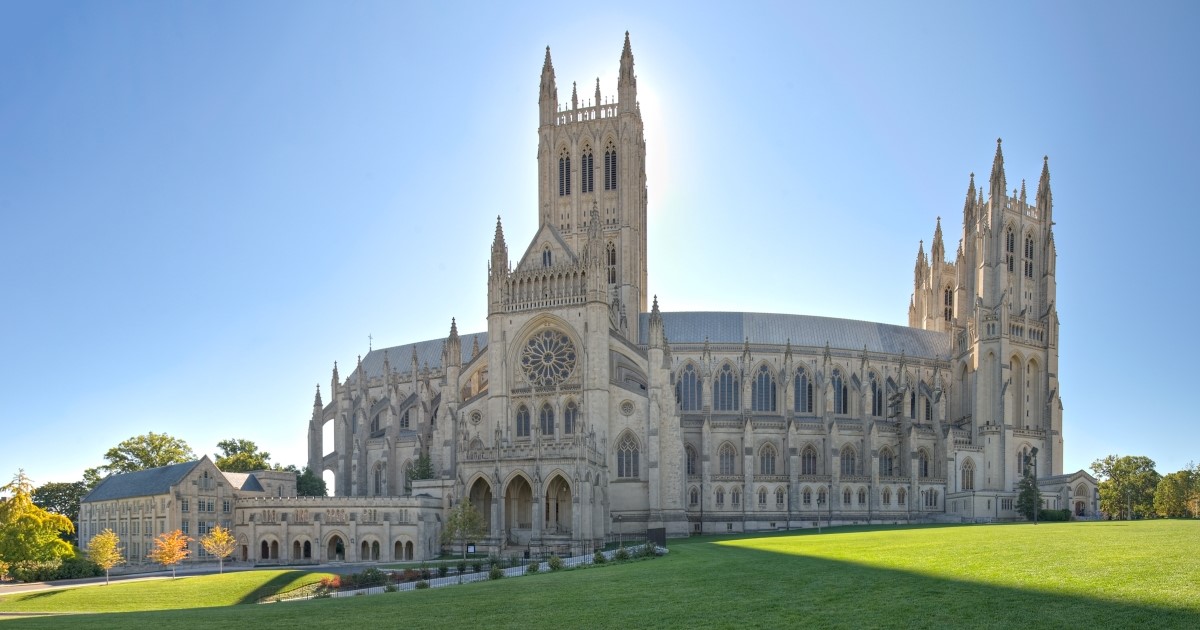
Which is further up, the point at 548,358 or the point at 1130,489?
the point at 548,358

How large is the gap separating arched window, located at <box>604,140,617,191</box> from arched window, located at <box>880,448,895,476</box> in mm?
38205

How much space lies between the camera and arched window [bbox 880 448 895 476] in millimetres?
92688

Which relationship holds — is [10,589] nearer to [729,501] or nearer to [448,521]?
[448,521]

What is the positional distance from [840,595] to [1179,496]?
79.5 m

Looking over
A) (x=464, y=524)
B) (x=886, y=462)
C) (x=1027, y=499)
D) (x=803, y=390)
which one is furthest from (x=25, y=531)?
(x=1027, y=499)

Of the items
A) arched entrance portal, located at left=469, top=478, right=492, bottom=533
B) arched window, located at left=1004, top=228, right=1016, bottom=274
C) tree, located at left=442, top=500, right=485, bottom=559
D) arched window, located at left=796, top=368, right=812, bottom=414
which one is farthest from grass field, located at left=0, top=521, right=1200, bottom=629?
arched window, located at left=1004, top=228, right=1016, bottom=274

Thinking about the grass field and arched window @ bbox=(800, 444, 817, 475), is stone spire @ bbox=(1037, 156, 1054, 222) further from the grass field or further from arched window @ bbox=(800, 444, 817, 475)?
the grass field

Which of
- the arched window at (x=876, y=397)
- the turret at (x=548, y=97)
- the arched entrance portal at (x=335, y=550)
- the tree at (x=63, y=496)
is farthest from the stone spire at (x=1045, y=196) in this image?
the tree at (x=63, y=496)

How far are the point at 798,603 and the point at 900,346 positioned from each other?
79.6m

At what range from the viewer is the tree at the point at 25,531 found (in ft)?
202

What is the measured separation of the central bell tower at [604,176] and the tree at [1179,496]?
52.7 metres

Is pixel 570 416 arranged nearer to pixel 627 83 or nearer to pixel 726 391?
pixel 726 391

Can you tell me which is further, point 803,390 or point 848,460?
point 803,390

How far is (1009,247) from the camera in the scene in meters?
102
